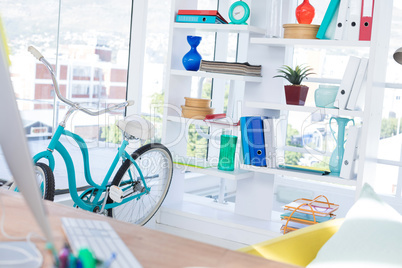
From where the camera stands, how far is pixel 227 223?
3334 mm

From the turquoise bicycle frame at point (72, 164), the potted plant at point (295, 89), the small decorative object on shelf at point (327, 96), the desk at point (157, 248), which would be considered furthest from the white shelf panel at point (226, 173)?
the desk at point (157, 248)

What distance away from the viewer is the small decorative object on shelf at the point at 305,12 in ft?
10.2

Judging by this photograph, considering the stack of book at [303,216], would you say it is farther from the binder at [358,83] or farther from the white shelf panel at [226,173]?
the binder at [358,83]

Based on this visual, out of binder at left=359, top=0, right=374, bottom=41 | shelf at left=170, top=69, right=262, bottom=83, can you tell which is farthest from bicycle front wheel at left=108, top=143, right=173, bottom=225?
binder at left=359, top=0, right=374, bottom=41

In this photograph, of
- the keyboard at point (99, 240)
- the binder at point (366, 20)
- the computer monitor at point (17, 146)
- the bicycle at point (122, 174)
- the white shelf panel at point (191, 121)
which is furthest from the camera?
the white shelf panel at point (191, 121)

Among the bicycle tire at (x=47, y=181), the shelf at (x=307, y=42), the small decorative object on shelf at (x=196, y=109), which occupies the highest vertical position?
the shelf at (x=307, y=42)

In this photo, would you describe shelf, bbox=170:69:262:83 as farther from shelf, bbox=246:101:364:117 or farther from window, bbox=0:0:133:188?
window, bbox=0:0:133:188

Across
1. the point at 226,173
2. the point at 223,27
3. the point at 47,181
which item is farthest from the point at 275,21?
the point at 47,181

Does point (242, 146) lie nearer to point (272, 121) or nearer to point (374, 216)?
point (272, 121)

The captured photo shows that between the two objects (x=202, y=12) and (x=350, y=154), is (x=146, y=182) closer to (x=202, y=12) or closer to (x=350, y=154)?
(x=202, y=12)

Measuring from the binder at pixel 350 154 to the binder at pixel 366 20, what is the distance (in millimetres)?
504

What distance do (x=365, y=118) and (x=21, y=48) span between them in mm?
2154

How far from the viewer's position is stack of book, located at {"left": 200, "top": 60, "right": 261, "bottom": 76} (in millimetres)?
3232

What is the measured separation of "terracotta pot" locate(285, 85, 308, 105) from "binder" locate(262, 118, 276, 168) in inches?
7.1
